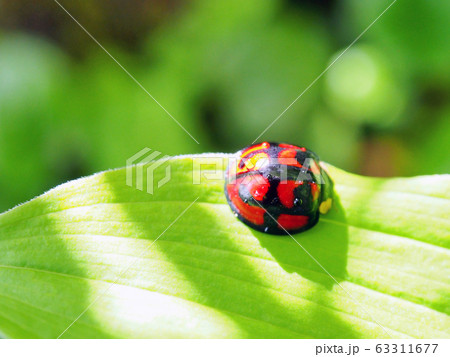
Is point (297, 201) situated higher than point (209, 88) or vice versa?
point (209, 88)

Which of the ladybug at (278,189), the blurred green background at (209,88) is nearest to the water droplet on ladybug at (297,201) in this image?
the ladybug at (278,189)

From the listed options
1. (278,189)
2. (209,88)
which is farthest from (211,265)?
(209,88)

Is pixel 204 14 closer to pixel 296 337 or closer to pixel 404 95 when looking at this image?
pixel 404 95

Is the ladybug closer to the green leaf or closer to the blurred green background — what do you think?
the green leaf

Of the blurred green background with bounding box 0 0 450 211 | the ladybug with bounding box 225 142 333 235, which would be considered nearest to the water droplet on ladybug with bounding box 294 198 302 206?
the ladybug with bounding box 225 142 333 235

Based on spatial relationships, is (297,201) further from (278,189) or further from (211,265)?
(211,265)
